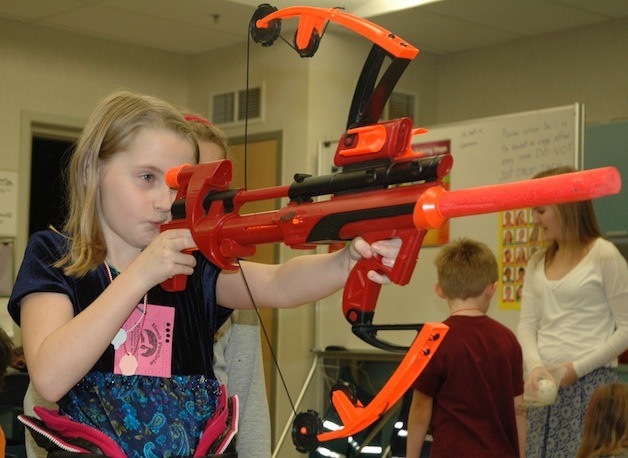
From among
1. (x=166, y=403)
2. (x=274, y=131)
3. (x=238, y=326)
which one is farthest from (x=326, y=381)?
(x=166, y=403)

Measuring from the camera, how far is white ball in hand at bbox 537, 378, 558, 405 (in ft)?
11.1

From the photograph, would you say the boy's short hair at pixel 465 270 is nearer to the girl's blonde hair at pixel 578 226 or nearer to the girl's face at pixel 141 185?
the girl's blonde hair at pixel 578 226

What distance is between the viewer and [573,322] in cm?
359

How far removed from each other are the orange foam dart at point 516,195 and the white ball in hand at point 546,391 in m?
2.53

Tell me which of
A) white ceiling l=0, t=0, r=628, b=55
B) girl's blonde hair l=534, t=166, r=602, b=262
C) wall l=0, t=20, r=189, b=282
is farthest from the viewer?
wall l=0, t=20, r=189, b=282

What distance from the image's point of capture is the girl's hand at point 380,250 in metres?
1.07

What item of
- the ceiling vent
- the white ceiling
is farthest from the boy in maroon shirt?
the ceiling vent

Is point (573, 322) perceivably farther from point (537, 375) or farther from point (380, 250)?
point (380, 250)

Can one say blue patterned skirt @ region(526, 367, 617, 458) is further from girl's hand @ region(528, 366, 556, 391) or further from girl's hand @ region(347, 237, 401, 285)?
girl's hand @ region(347, 237, 401, 285)

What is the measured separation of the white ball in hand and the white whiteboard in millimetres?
1171

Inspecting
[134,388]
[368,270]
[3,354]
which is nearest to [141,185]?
[134,388]

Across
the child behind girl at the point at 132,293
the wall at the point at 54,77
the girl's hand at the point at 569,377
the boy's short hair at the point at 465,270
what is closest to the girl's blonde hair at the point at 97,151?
the child behind girl at the point at 132,293

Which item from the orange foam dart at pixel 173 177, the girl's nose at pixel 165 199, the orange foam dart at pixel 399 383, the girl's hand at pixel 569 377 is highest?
the orange foam dart at pixel 173 177

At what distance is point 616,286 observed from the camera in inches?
138
